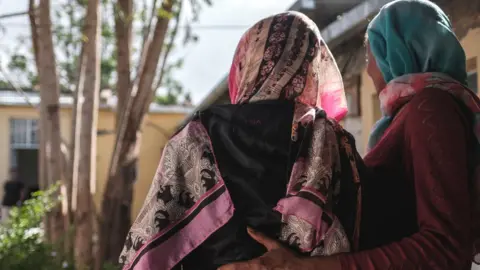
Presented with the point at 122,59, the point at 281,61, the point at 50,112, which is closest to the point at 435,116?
the point at 281,61

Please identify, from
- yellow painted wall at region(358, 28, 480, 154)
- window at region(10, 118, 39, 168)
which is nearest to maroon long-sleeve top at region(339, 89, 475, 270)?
yellow painted wall at region(358, 28, 480, 154)

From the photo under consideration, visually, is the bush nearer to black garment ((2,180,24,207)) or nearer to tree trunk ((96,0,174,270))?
tree trunk ((96,0,174,270))

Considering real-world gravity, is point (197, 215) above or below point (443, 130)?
below

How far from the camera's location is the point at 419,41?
1547 mm

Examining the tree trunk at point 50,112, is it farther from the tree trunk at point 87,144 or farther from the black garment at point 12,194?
the black garment at point 12,194

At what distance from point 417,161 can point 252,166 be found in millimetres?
372

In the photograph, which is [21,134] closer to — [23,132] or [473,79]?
[23,132]

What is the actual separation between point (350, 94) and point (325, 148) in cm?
455

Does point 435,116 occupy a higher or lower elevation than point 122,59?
higher

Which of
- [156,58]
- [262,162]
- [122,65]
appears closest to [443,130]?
[262,162]

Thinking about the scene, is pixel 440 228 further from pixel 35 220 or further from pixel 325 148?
pixel 35 220

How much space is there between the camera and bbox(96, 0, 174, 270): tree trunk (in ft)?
17.3

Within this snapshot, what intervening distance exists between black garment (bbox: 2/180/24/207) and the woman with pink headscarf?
38.0 feet

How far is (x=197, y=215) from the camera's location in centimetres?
141
